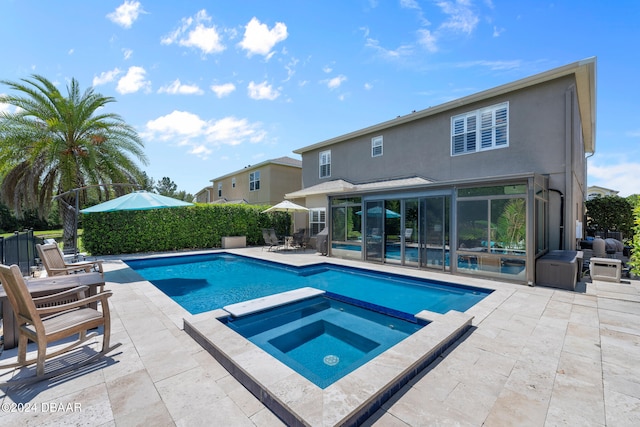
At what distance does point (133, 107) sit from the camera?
44.6 ft

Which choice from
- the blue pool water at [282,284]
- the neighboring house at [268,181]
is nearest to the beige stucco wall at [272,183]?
the neighboring house at [268,181]

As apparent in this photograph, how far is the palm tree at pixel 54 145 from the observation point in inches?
→ 463

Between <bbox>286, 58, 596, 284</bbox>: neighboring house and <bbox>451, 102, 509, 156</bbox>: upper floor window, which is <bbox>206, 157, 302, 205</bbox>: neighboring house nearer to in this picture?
<bbox>286, 58, 596, 284</bbox>: neighboring house

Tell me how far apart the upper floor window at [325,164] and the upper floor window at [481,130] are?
24.5ft

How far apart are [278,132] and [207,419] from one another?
16.6 m

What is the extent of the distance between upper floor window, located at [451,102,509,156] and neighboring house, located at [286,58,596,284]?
37 millimetres

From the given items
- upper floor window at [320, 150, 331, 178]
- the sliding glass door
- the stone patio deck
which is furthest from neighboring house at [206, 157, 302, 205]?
the stone patio deck

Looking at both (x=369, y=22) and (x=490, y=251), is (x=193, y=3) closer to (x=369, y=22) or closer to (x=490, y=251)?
(x=369, y=22)

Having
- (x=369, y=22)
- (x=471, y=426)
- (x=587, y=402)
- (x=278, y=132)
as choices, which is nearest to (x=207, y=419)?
(x=471, y=426)

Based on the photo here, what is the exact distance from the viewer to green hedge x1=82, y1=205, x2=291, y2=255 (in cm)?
1295

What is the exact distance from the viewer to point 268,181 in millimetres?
21781

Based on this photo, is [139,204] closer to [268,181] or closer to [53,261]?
[53,261]

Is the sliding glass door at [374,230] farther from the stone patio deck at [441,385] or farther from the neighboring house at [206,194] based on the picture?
the neighboring house at [206,194]

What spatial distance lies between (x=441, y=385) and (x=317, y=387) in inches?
53.2
